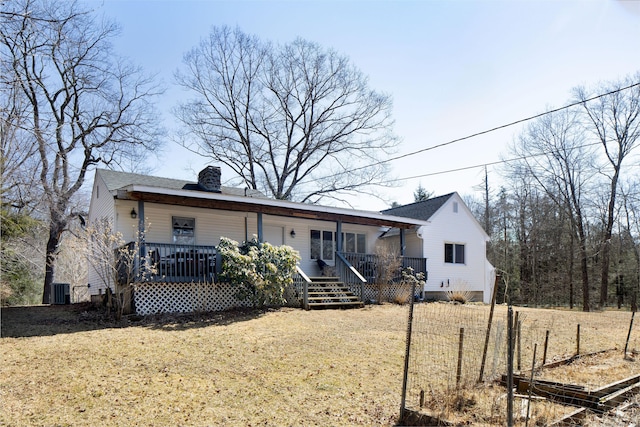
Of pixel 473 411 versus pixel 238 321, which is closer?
pixel 473 411

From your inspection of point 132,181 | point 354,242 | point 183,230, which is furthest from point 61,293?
point 354,242

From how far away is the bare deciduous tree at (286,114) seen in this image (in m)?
27.7

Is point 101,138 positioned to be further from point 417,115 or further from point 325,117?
point 417,115

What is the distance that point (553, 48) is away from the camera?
31.1 ft

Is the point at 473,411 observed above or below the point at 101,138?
below

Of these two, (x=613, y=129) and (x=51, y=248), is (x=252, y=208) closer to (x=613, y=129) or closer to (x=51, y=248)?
(x=51, y=248)

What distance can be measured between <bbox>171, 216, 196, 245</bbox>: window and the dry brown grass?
4.23m

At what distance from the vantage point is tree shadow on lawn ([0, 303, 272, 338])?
920 centimetres

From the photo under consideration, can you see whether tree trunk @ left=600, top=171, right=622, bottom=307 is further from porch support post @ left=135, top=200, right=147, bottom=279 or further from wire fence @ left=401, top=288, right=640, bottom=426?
porch support post @ left=135, top=200, right=147, bottom=279

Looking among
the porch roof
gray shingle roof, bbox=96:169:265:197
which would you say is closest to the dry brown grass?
the porch roof

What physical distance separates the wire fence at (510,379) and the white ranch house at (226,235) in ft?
20.2

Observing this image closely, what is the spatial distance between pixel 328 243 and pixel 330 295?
4.13 metres

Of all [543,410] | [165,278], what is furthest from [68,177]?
[543,410]

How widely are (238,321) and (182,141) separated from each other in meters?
20.3
